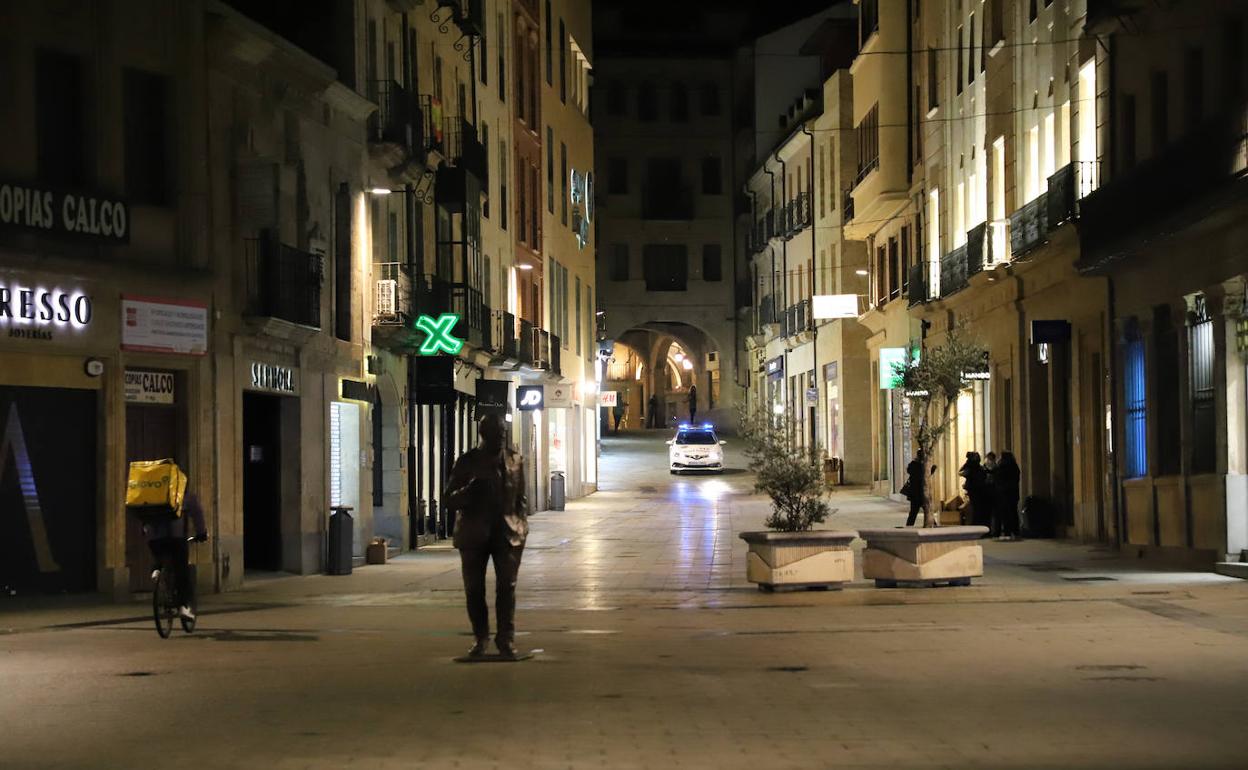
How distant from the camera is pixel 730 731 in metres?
10.4

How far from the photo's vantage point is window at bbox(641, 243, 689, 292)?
8856 cm

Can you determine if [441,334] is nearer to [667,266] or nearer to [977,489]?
[977,489]

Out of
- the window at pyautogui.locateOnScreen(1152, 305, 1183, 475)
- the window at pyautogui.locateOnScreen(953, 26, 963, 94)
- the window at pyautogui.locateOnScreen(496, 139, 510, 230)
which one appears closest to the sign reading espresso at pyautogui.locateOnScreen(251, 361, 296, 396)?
the window at pyautogui.locateOnScreen(1152, 305, 1183, 475)

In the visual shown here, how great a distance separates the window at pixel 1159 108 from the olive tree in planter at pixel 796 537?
25.8ft

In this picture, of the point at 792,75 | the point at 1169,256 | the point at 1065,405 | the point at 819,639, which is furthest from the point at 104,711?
the point at 792,75

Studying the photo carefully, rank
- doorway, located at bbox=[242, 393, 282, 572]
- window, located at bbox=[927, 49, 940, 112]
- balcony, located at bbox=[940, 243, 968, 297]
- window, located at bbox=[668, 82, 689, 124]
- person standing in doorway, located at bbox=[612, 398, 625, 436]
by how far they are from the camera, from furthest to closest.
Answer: person standing in doorway, located at bbox=[612, 398, 625, 436] → window, located at bbox=[668, 82, 689, 124] → window, located at bbox=[927, 49, 940, 112] → balcony, located at bbox=[940, 243, 968, 297] → doorway, located at bbox=[242, 393, 282, 572]

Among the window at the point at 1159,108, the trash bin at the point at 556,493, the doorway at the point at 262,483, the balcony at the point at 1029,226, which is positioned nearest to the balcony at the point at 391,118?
the doorway at the point at 262,483

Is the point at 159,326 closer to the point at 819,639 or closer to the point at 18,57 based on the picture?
the point at 18,57

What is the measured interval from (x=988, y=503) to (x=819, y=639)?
17.2 metres

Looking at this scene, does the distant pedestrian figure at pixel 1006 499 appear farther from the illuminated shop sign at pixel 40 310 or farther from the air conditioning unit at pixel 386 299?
the illuminated shop sign at pixel 40 310

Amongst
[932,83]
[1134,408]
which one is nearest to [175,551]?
[1134,408]

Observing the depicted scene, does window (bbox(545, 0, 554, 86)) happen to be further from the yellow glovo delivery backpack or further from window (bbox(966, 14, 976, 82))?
the yellow glovo delivery backpack

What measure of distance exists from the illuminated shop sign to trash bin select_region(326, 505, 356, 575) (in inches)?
251

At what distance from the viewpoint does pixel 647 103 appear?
3477 inches
